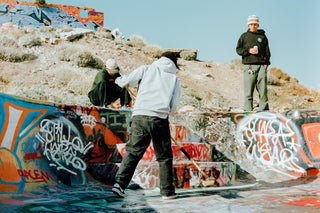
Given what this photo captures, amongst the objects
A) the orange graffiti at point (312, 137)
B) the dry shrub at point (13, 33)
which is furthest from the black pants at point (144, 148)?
the dry shrub at point (13, 33)

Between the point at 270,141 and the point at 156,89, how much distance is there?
10.5 feet

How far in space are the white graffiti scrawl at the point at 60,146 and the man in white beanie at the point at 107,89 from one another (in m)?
1.34

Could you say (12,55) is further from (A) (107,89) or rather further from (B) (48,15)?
(A) (107,89)

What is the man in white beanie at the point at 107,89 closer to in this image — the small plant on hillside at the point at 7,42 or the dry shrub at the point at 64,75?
the dry shrub at the point at 64,75

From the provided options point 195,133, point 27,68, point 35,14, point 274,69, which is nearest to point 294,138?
point 195,133

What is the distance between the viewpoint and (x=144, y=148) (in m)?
3.99

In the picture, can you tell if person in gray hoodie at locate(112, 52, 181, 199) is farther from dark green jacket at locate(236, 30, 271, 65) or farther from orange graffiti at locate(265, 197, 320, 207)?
dark green jacket at locate(236, 30, 271, 65)

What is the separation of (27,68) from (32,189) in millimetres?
15611

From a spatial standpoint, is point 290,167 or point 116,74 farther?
point 116,74

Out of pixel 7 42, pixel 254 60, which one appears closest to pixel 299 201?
pixel 254 60

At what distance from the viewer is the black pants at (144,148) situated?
393 cm

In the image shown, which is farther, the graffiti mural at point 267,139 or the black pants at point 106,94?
the black pants at point 106,94

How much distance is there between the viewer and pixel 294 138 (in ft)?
19.9

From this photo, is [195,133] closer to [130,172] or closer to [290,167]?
[290,167]
